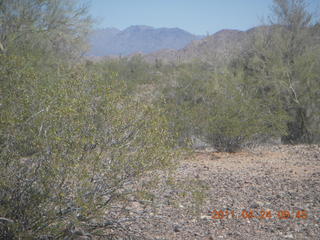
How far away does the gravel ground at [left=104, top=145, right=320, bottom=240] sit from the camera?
13.1ft

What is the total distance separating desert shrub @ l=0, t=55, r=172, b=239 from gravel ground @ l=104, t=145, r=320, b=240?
429mm

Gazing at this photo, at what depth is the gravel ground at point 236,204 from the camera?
4004mm

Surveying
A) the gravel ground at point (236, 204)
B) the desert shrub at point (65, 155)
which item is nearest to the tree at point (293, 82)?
the gravel ground at point (236, 204)

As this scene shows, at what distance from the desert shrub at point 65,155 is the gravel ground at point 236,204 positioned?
429mm

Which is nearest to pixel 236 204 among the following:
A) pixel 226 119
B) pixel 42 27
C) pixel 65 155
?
pixel 65 155

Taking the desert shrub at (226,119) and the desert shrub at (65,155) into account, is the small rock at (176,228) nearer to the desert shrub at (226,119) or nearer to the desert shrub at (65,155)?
the desert shrub at (65,155)

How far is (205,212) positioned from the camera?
15.3 feet

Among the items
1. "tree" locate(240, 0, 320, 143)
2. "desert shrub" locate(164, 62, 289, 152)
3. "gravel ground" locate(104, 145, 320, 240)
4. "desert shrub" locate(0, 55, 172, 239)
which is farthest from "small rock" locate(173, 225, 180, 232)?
"tree" locate(240, 0, 320, 143)

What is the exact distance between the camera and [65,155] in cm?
305

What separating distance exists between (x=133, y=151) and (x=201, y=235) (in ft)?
4.21

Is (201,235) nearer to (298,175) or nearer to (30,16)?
(298,175)

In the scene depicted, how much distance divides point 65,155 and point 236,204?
2751 mm
